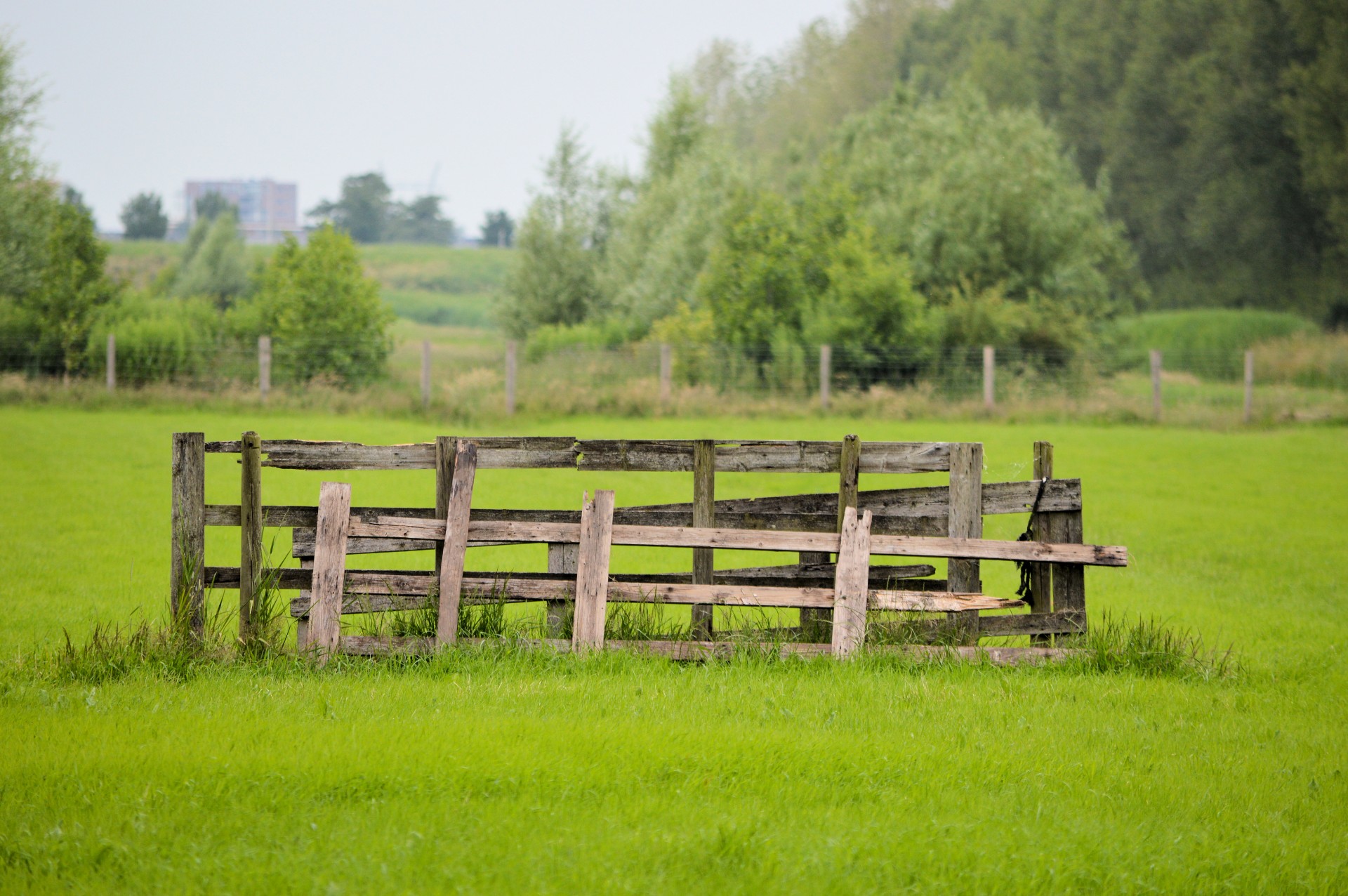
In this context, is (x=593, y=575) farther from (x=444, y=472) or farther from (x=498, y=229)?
(x=498, y=229)

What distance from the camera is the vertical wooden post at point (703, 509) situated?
344 inches

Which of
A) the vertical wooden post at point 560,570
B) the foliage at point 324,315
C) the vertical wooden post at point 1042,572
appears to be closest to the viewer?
the vertical wooden post at point 560,570

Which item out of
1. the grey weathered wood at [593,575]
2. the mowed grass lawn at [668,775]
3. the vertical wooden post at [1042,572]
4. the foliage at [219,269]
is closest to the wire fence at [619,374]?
the mowed grass lawn at [668,775]

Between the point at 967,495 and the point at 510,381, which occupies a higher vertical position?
the point at 510,381

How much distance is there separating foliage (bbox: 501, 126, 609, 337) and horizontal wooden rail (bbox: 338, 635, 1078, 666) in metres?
49.0

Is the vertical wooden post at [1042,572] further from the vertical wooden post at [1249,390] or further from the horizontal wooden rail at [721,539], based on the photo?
the vertical wooden post at [1249,390]

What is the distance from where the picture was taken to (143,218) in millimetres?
140625

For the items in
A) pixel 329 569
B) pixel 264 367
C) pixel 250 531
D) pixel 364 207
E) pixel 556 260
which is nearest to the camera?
pixel 329 569

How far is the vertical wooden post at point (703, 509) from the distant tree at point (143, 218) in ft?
488

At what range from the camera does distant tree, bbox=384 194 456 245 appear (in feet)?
542

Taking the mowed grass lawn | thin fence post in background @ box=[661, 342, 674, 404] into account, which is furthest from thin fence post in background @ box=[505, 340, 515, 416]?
the mowed grass lawn

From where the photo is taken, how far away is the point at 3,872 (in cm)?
464

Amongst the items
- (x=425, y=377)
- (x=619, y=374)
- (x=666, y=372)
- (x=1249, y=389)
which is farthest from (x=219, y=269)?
(x=1249, y=389)

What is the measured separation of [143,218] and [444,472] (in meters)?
150
